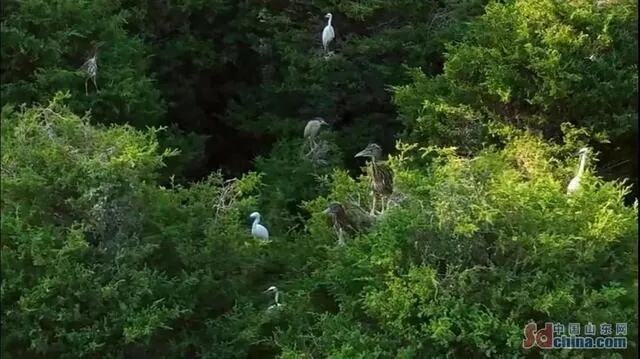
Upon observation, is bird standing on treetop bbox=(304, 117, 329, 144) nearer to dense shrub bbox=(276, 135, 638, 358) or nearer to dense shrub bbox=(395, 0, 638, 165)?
dense shrub bbox=(395, 0, 638, 165)

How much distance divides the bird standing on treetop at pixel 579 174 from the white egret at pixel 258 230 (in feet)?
5.44

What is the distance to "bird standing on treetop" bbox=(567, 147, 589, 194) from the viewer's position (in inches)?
169

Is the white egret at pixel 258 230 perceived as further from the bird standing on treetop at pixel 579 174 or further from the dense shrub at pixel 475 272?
the bird standing on treetop at pixel 579 174

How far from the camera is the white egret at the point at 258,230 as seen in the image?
15.6ft

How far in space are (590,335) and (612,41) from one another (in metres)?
2.20

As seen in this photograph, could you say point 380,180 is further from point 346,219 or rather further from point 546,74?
point 546,74

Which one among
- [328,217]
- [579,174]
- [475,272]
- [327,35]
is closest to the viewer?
[475,272]

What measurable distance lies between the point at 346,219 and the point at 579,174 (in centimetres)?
125

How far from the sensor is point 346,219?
4570mm

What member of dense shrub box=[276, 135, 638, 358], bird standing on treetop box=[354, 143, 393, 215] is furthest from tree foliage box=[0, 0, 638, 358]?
bird standing on treetop box=[354, 143, 393, 215]

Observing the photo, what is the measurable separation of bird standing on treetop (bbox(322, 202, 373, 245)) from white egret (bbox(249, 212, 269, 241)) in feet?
1.40

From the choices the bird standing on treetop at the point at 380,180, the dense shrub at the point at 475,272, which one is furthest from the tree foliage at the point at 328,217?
the bird standing on treetop at the point at 380,180

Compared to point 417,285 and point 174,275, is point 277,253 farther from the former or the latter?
point 417,285

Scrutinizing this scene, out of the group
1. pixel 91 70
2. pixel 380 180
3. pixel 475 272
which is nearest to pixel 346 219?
pixel 380 180
